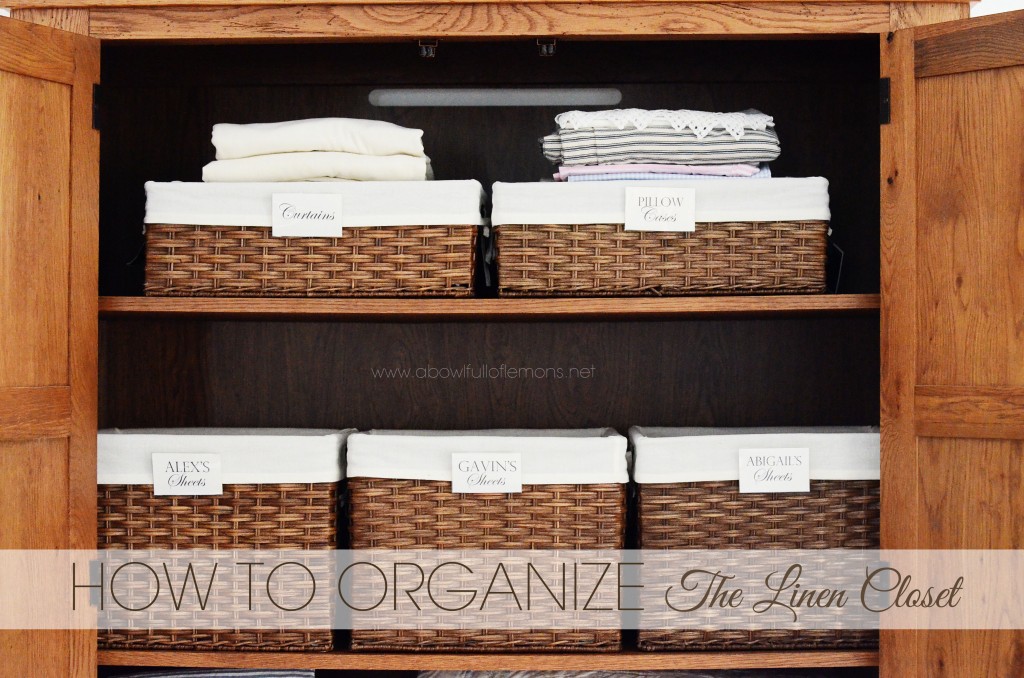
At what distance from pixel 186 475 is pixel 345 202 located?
0.52 m

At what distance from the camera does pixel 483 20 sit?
1363 millimetres

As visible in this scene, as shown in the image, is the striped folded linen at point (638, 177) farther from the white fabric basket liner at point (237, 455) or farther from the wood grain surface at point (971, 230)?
the white fabric basket liner at point (237, 455)

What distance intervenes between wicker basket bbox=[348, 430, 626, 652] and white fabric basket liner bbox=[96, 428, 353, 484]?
0.07m

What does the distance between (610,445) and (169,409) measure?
957mm

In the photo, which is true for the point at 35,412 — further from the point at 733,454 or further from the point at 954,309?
the point at 954,309

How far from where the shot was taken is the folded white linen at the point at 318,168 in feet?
4.66

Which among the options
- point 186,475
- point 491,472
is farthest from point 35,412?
point 491,472

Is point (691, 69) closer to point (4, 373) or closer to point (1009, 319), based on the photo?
point (1009, 319)

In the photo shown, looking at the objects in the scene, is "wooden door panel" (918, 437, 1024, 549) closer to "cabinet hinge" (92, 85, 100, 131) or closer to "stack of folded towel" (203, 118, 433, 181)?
"stack of folded towel" (203, 118, 433, 181)

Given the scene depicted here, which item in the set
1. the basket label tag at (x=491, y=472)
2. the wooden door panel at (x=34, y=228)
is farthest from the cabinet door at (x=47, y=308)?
the basket label tag at (x=491, y=472)

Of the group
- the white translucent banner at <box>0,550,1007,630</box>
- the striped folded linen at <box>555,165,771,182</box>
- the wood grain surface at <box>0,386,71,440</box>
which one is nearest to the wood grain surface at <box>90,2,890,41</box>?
the striped folded linen at <box>555,165,771,182</box>

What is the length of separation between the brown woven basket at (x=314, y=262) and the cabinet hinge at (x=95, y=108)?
0.19 metres

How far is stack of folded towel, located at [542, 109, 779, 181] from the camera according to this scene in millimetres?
1429

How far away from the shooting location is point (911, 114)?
1.31 metres
